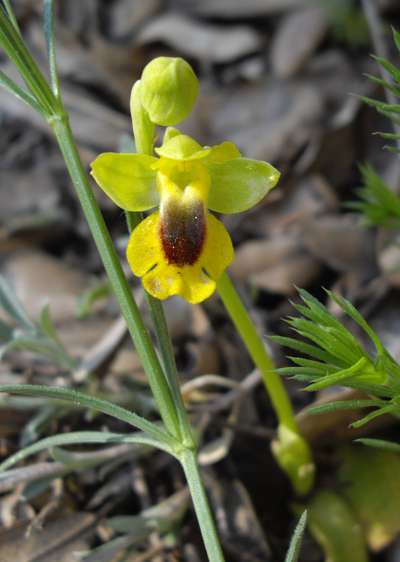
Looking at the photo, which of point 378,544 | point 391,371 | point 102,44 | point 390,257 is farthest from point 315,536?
point 102,44

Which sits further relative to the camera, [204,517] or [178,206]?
[178,206]

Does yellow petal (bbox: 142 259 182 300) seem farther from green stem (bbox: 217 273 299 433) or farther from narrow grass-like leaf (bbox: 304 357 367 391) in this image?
narrow grass-like leaf (bbox: 304 357 367 391)

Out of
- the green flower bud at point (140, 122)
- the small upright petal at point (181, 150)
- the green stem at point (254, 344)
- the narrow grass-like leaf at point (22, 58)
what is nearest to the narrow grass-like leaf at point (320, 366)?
the green stem at point (254, 344)

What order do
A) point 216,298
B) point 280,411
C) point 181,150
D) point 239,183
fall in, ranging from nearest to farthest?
point 181,150, point 239,183, point 280,411, point 216,298

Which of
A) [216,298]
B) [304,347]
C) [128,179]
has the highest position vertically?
[128,179]

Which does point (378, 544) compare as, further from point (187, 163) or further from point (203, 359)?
point (187, 163)

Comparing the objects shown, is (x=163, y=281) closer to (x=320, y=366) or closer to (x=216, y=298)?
(x=320, y=366)

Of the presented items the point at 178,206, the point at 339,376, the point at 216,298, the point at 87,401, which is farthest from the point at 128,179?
the point at 216,298
